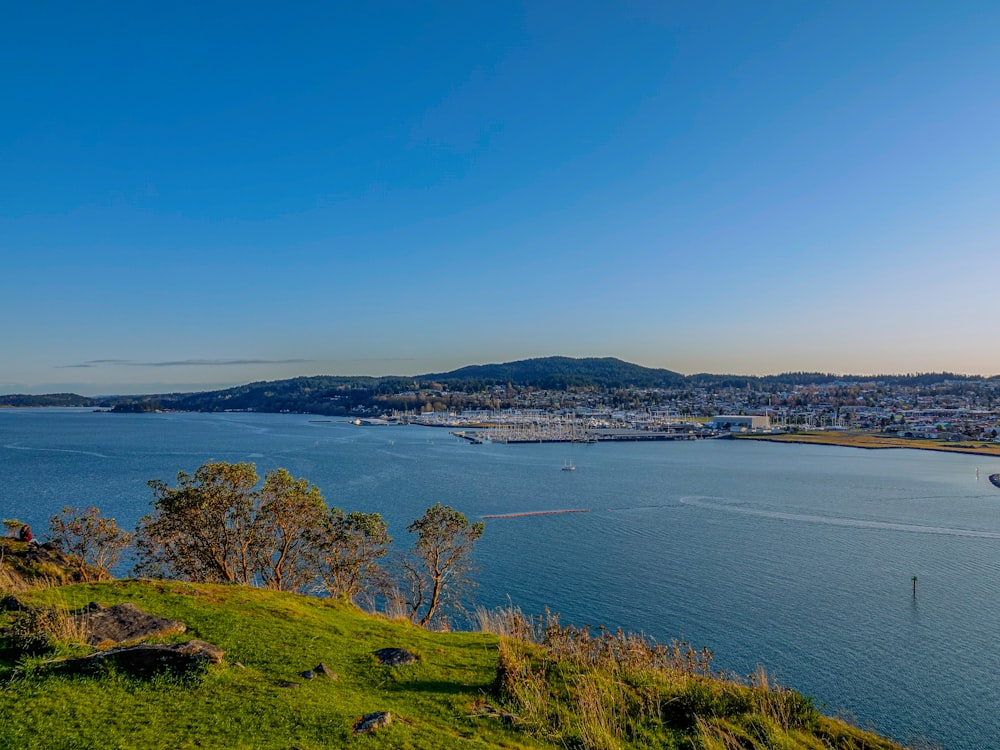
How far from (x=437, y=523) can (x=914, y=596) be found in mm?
18568

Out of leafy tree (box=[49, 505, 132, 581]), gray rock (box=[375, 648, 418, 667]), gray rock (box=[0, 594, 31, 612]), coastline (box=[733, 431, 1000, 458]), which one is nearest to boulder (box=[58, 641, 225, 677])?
gray rock (box=[375, 648, 418, 667])

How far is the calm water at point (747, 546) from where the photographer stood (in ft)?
54.6

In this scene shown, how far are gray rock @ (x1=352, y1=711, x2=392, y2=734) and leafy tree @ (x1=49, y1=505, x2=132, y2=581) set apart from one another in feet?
40.2

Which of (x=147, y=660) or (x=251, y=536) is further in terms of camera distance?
(x=251, y=536)

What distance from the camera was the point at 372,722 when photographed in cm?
523

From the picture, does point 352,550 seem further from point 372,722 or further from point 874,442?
point 874,442

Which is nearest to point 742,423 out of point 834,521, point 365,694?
point 834,521

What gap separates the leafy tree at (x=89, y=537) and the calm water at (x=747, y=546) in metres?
11.5

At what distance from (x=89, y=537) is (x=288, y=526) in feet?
16.0

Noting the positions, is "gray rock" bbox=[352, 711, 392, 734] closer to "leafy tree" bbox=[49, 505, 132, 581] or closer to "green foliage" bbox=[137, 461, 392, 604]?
"green foliage" bbox=[137, 461, 392, 604]

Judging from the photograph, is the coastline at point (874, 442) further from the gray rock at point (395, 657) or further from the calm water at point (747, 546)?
the gray rock at point (395, 657)

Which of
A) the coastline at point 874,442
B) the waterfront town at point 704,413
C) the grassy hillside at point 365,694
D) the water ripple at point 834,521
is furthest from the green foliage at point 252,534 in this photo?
the coastline at point 874,442

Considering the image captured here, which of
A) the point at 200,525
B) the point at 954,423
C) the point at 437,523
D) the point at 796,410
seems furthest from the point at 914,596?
the point at 796,410

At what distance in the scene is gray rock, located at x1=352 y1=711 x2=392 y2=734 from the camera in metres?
5.14
